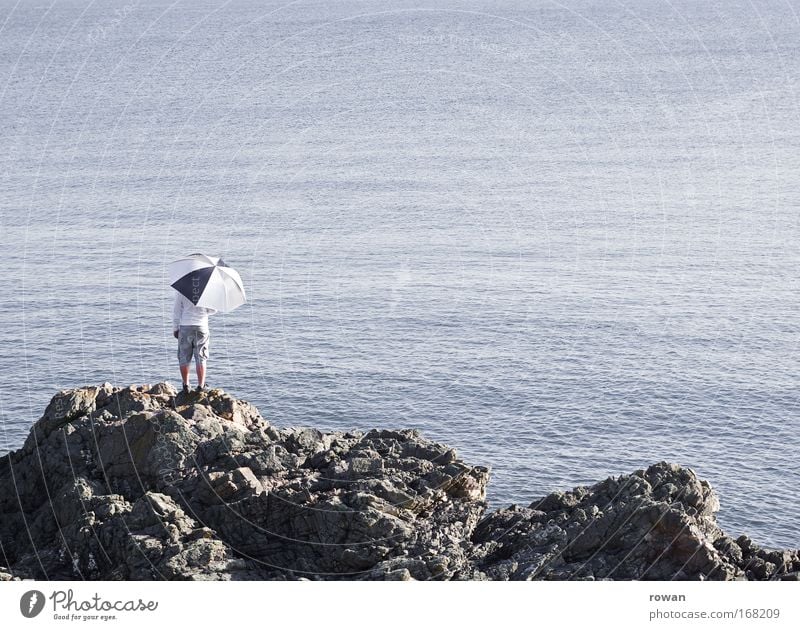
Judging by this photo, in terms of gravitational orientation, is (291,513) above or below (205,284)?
below

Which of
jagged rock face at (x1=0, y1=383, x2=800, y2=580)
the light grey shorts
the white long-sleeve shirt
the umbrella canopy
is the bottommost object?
jagged rock face at (x1=0, y1=383, x2=800, y2=580)

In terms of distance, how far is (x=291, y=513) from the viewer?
36.9 meters

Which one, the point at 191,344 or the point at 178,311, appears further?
the point at 191,344

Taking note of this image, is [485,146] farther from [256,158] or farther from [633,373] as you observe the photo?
[633,373]

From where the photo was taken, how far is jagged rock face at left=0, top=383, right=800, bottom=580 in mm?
35719

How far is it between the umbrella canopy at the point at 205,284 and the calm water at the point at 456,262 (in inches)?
1548

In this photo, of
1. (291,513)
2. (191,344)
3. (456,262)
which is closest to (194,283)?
(191,344)

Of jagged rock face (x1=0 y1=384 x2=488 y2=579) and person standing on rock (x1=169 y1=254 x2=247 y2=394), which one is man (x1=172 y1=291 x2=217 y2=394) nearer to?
person standing on rock (x1=169 y1=254 x2=247 y2=394)

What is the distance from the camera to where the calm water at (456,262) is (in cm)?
8956

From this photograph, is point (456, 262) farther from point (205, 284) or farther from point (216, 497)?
point (216, 497)

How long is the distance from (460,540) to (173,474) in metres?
8.88

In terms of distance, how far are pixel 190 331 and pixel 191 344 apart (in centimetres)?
47

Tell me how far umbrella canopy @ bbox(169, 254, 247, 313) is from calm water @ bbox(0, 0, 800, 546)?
39.3m

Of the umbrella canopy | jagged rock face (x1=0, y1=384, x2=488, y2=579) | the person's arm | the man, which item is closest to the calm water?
jagged rock face (x1=0, y1=384, x2=488, y2=579)
